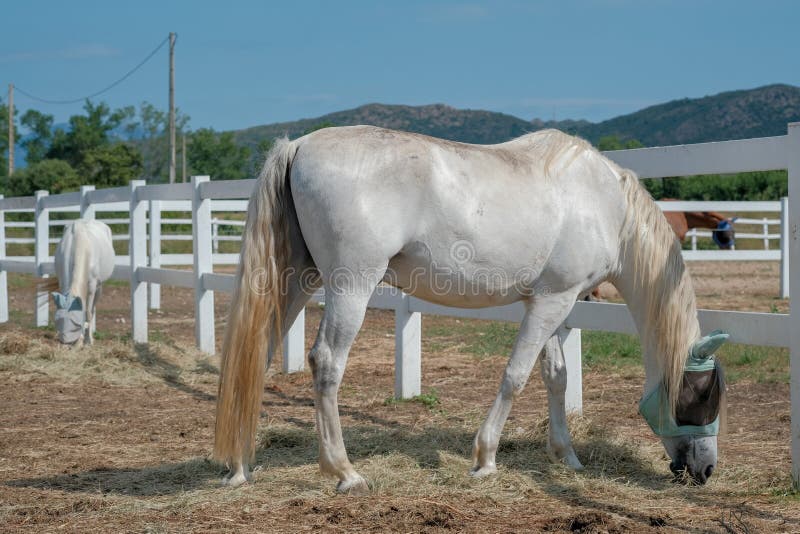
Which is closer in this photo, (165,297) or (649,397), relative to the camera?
(649,397)

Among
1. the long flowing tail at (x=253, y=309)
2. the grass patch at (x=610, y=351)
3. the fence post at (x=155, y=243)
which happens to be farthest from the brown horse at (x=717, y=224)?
the long flowing tail at (x=253, y=309)

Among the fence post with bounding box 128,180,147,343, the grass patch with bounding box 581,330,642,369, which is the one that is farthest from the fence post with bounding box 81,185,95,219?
the grass patch with bounding box 581,330,642,369

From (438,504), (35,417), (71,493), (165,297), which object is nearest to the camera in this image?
(438,504)

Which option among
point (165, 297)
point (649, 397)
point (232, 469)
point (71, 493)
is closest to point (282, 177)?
point (232, 469)

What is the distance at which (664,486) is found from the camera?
3.95 metres

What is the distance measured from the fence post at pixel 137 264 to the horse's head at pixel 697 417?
21.2ft

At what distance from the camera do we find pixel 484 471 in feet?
13.2

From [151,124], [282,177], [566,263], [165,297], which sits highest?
[151,124]

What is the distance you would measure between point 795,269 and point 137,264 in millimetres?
7284

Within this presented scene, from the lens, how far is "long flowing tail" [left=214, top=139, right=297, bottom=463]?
3.81 meters

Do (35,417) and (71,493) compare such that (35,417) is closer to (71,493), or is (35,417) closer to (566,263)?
(71,493)

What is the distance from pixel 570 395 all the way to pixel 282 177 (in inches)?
97.9

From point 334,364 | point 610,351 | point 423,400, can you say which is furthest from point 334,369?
point 610,351

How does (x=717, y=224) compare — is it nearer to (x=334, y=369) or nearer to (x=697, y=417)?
(x=697, y=417)
